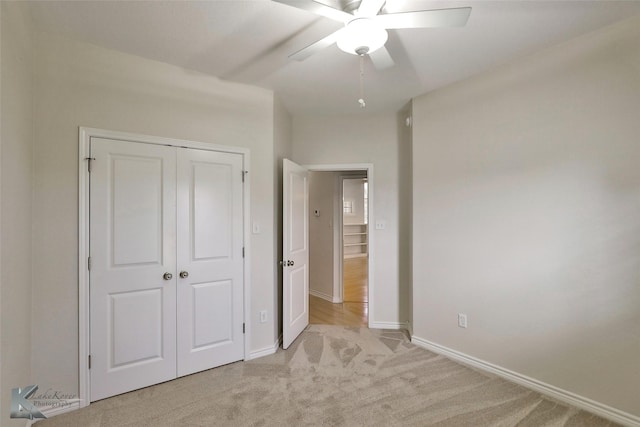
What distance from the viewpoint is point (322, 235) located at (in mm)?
4656

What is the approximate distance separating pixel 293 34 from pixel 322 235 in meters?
3.17

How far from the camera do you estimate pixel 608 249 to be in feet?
6.19

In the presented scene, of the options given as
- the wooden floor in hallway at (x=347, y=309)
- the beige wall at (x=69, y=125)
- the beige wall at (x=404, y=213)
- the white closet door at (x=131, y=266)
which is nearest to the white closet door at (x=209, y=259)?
the white closet door at (x=131, y=266)

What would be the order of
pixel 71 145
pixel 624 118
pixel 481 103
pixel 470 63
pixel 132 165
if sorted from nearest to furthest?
1. pixel 624 118
2. pixel 71 145
3. pixel 132 165
4. pixel 470 63
5. pixel 481 103

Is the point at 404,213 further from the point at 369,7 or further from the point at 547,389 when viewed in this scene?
the point at 369,7

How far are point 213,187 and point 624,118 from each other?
3.02 metres

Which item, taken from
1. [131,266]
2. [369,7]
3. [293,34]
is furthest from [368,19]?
[131,266]

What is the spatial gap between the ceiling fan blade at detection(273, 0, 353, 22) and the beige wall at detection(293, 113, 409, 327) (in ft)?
6.81

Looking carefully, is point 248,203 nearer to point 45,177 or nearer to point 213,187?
point 213,187

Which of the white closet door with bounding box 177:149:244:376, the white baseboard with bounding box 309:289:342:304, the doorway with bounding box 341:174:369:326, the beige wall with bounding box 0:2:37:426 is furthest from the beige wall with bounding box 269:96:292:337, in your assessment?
the doorway with bounding box 341:174:369:326

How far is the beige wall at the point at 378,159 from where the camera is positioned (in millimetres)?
3393

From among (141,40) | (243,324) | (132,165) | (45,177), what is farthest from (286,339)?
(141,40)

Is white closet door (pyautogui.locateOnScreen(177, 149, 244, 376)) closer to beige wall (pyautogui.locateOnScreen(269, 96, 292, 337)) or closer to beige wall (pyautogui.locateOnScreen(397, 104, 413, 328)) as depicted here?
beige wall (pyautogui.locateOnScreen(269, 96, 292, 337))

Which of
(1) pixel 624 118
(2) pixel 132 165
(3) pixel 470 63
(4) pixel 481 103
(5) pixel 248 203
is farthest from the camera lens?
(5) pixel 248 203
